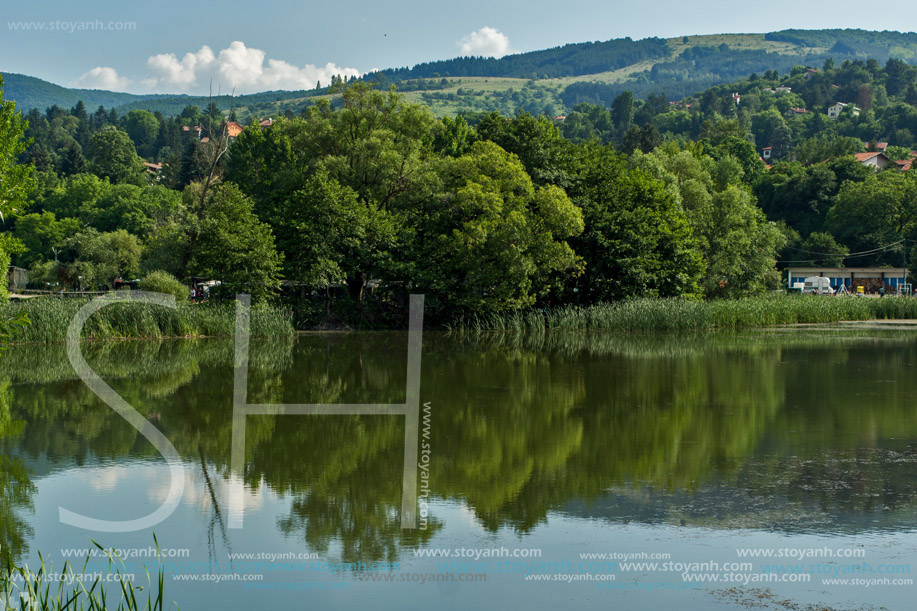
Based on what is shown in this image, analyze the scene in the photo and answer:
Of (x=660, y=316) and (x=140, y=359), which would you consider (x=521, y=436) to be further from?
(x=660, y=316)

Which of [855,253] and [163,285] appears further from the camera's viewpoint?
[855,253]

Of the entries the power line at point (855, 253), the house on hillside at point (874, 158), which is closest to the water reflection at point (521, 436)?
the power line at point (855, 253)

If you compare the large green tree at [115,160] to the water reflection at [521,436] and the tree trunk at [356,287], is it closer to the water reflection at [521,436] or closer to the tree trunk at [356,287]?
the tree trunk at [356,287]

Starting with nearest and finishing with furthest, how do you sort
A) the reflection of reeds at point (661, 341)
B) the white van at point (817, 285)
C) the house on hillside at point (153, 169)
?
the reflection of reeds at point (661, 341), the white van at point (817, 285), the house on hillside at point (153, 169)

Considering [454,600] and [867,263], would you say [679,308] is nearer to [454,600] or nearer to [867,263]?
[454,600]

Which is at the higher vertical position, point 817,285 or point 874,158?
point 874,158

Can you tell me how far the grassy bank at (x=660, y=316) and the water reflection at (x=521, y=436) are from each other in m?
9.65

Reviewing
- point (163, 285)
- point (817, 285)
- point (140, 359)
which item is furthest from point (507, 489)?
point (817, 285)

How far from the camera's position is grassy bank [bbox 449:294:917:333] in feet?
125

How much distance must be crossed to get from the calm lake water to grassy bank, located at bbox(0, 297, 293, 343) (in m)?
7.61

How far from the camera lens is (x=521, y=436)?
51.0 ft

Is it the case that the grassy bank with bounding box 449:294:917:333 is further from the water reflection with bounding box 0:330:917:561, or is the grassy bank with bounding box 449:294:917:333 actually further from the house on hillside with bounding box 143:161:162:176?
the house on hillside with bounding box 143:161:162:176

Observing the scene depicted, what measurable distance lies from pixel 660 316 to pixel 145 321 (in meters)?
20.4

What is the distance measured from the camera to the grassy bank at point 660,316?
3816 cm
